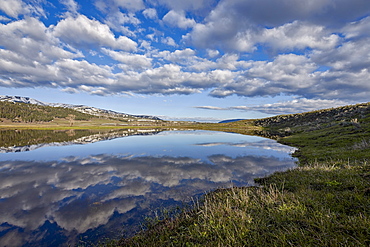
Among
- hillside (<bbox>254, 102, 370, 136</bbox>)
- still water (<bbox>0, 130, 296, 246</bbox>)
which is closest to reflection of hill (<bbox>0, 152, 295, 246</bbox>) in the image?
still water (<bbox>0, 130, 296, 246</bbox>)

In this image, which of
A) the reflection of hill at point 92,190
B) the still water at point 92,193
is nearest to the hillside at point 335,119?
the still water at point 92,193

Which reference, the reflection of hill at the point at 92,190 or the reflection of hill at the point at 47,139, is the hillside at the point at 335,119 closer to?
the reflection of hill at the point at 92,190

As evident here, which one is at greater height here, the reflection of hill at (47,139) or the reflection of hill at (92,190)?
the reflection of hill at (92,190)

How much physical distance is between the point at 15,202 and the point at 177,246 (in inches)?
571

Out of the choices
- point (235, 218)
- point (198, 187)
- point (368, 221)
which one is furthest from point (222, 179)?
point (368, 221)

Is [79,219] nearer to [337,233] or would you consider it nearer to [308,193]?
[337,233]

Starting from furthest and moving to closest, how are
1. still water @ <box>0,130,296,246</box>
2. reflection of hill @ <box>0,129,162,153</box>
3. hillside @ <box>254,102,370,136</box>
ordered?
1. hillside @ <box>254,102,370,136</box>
2. reflection of hill @ <box>0,129,162,153</box>
3. still water @ <box>0,130,296,246</box>

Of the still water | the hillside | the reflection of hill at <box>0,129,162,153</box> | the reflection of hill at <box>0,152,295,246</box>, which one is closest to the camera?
the still water

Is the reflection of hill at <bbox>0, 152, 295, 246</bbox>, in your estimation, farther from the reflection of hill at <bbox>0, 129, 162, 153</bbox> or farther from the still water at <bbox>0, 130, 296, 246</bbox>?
the reflection of hill at <bbox>0, 129, 162, 153</bbox>

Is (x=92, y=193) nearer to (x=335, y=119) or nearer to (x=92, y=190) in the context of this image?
(x=92, y=190)

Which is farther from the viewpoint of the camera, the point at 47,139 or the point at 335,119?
the point at 335,119

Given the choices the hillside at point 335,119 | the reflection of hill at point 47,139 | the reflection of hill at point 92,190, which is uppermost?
the hillside at point 335,119

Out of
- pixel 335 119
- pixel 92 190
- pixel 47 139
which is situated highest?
pixel 335 119

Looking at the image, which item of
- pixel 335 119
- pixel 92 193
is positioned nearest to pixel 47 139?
pixel 92 193
